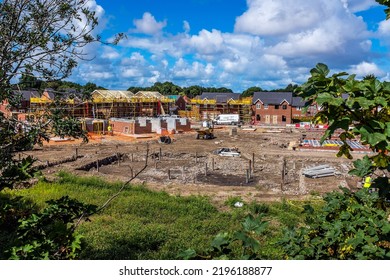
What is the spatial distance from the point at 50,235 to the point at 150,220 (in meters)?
10.0

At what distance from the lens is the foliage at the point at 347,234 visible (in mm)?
4129

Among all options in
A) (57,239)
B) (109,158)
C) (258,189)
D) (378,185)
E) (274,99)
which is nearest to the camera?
(378,185)

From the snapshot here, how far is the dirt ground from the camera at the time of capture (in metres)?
23.4

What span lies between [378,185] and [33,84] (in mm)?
5743

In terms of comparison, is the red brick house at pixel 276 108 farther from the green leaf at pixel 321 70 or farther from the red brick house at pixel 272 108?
the green leaf at pixel 321 70

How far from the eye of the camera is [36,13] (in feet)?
20.3

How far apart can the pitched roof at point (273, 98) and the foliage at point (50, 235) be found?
219 ft

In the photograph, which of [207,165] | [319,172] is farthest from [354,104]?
[207,165]

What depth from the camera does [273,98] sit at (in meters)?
70.7

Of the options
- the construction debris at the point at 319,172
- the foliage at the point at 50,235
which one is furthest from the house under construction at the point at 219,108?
the foliage at the point at 50,235

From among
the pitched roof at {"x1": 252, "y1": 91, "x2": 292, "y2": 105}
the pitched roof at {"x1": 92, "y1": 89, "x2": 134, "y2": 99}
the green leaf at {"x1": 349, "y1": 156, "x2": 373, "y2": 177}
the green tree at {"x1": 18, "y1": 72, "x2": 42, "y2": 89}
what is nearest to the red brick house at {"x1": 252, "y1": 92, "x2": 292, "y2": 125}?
the pitched roof at {"x1": 252, "y1": 91, "x2": 292, "y2": 105}

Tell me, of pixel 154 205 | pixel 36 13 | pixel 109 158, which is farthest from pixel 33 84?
pixel 109 158

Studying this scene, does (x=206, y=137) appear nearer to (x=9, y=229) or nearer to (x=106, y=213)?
(x=106, y=213)

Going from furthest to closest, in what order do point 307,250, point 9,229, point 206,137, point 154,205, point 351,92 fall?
point 206,137, point 154,205, point 9,229, point 307,250, point 351,92
